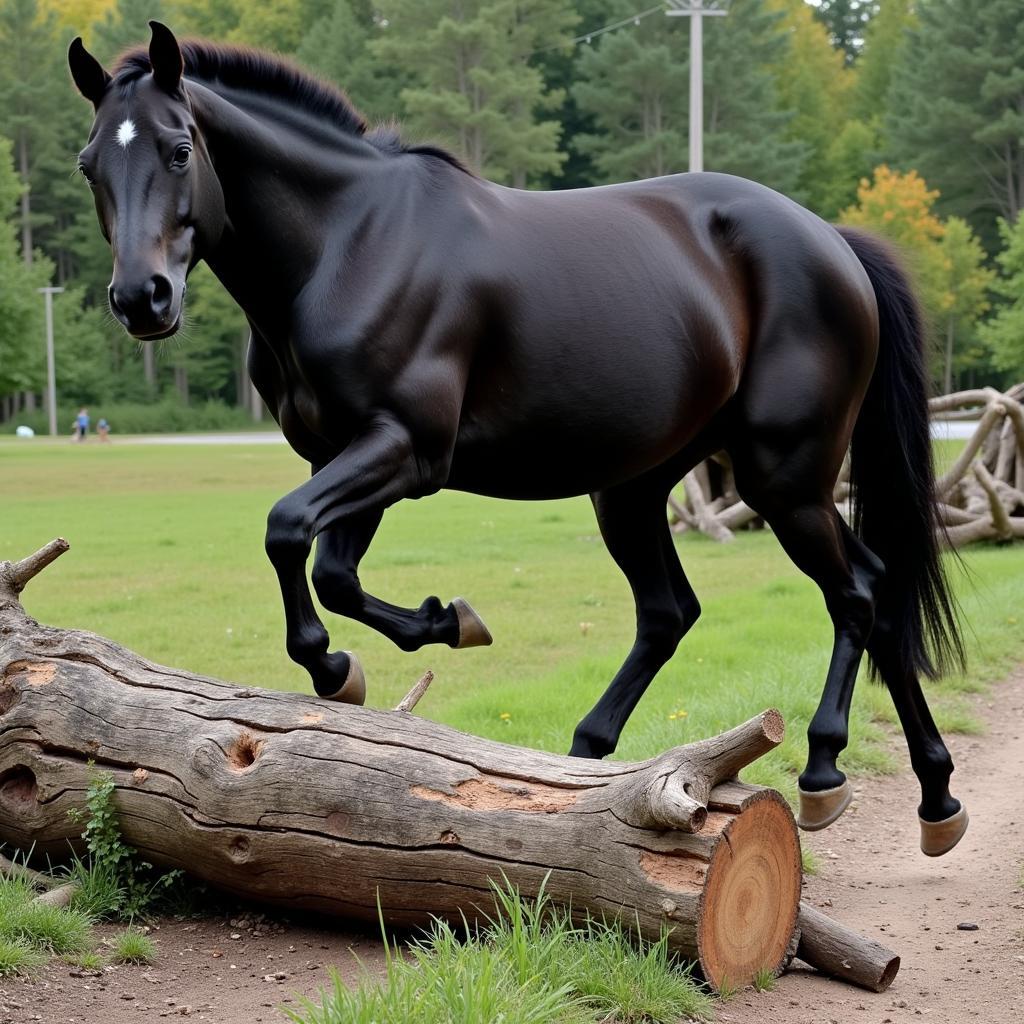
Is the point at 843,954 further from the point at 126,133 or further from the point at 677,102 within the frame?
the point at 677,102

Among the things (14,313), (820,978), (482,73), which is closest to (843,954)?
(820,978)

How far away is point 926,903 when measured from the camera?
15.1 feet

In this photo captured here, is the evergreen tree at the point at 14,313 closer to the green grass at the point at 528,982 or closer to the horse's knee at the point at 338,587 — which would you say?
the horse's knee at the point at 338,587

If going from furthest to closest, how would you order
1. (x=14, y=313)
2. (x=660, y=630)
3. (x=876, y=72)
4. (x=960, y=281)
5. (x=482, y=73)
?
(x=876, y=72)
(x=482, y=73)
(x=960, y=281)
(x=14, y=313)
(x=660, y=630)

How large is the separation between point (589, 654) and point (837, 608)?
14.9ft

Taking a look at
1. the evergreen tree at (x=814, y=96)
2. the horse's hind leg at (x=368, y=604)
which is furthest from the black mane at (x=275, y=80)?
the evergreen tree at (x=814, y=96)

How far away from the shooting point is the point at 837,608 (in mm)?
4547

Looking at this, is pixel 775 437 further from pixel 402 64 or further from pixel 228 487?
pixel 402 64

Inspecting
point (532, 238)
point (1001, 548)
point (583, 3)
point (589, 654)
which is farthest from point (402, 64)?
point (532, 238)

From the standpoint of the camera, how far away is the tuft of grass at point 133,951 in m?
3.76

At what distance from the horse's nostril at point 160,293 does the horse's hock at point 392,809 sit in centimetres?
134

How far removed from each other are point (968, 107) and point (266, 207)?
5601 centimetres

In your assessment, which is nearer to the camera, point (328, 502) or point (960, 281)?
point (328, 502)

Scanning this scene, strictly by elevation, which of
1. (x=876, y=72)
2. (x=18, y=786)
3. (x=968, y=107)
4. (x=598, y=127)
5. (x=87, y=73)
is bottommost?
(x=18, y=786)
